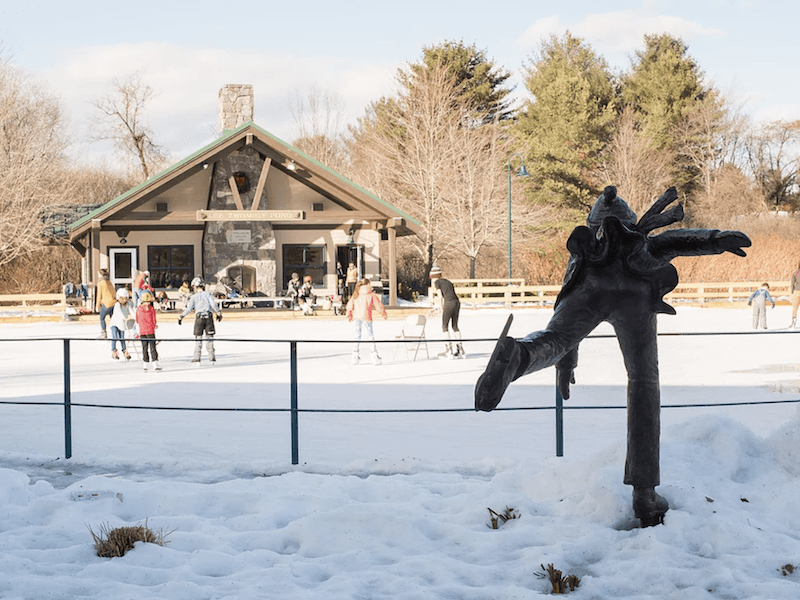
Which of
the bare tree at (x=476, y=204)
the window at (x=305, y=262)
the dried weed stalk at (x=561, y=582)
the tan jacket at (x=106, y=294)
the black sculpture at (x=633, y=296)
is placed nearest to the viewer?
the dried weed stalk at (x=561, y=582)

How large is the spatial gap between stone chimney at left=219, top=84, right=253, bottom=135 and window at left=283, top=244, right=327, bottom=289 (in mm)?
4951

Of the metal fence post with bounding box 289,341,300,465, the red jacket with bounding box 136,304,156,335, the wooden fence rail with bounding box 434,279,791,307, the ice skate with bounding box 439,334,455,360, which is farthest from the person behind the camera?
the wooden fence rail with bounding box 434,279,791,307

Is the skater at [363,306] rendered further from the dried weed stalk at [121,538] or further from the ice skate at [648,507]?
the ice skate at [648,507]

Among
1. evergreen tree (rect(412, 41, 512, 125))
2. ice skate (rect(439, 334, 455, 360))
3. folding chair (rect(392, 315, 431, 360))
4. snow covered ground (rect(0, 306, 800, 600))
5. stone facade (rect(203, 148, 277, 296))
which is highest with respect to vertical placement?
evergreen tree (rect(412, 41, 512, 125))

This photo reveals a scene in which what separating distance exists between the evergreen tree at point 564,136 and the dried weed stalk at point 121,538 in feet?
141

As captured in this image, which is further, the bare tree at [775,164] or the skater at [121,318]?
the bare tree at [775,164]

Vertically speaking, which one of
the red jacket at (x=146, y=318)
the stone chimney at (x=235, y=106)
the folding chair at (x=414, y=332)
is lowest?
the folding chair at (x=414, y=332)

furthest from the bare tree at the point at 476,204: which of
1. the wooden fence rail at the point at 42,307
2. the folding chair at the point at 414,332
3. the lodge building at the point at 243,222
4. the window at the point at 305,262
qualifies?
the folding chair at the point at 414,332

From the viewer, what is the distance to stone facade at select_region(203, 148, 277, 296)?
29609 millimetres

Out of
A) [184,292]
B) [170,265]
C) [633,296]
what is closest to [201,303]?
[633,296]

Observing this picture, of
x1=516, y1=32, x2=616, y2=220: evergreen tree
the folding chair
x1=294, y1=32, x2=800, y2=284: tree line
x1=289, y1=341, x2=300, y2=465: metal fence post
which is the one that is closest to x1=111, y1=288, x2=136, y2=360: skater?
the folding chair

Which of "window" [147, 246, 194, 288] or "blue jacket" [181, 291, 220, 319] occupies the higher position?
"window" [147, 246, 194, 288]

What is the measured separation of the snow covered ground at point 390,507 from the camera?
385 centimetres

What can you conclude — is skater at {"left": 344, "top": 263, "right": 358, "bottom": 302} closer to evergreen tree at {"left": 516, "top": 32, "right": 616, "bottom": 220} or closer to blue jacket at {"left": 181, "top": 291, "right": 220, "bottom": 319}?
blue jacket at {"left": 181, "top": 291, "right": 220, "bottom": 319}
